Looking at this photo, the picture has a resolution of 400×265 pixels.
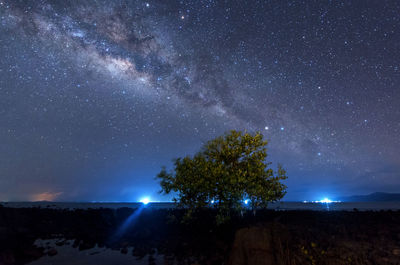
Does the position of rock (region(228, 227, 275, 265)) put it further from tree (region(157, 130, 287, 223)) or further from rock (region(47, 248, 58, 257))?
rock (region(47, 248, 58, 257))

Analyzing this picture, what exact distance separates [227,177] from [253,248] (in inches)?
207

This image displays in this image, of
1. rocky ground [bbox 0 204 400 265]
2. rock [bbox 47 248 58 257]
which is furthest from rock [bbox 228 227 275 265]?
rock [bbox 47 248 58 257]

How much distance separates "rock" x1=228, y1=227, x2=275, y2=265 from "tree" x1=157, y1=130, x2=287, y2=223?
10.7 feet

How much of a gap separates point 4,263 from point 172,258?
1297 centimetres

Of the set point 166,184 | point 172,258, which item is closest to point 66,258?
point 172,258

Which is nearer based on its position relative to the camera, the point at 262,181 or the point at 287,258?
the point at 287,258

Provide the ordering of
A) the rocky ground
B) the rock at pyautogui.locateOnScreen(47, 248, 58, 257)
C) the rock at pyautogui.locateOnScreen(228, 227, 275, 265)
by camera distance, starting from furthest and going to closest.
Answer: the rock at pyautogui.locateOnScreen(47, 248, 58, 257) → the rocky ground → the rock at pyautogui.locateOnScreen(228, 227, 275, 265)

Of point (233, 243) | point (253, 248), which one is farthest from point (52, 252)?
point (253, 248)

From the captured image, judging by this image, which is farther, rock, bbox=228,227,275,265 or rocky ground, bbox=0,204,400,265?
rocky ground, bbox=0,204,400,265

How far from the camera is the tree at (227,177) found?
18.0m

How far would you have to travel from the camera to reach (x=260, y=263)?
532 inches

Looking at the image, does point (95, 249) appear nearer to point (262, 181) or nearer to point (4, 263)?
point (4, 263)

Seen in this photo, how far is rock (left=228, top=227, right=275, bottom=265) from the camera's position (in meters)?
13.8

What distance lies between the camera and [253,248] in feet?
46.5
